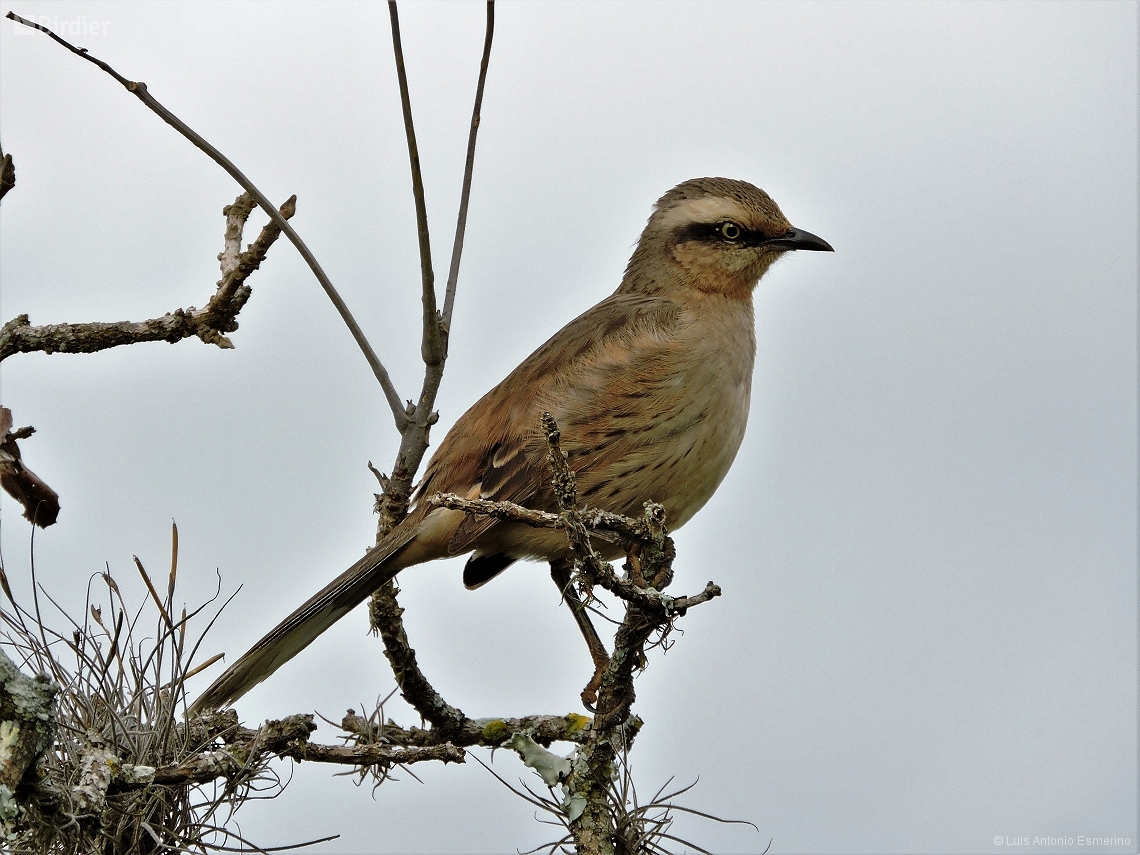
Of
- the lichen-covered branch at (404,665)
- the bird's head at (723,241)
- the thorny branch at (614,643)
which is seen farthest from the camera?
the bird's head at (723,241)

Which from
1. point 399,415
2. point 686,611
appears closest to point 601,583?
point 686,611

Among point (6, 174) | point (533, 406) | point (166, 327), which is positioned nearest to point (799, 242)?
point (533, 406)

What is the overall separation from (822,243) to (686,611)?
115 inches

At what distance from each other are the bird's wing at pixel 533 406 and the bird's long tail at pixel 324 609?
11.4 inches

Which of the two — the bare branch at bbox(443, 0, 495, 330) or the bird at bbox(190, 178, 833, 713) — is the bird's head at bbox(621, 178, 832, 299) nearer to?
the bird at bbox(190, 178, 833, 713)

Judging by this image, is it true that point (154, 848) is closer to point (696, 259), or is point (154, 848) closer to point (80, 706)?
point (80, 706)

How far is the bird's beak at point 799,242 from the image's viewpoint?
590 centimetres

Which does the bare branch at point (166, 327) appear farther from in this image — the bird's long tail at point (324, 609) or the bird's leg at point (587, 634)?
the bird's leg at point (587, 634)

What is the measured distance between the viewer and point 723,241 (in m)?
5.93

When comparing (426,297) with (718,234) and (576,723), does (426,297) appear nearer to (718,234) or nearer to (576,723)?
(576,723)

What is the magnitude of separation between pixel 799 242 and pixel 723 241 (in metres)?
0.38

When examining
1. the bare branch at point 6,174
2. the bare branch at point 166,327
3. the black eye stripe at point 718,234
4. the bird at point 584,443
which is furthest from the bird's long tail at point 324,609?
the black eye stripe at point 718,234

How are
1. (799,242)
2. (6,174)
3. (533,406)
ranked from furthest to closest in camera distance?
(799,242) < (533,406) < (6,174)

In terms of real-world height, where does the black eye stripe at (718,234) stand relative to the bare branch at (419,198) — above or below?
above
